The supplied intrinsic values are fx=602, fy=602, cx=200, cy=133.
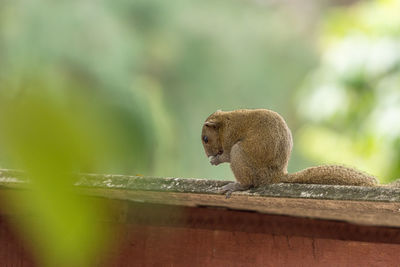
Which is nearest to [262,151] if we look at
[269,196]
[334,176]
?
[334,176]

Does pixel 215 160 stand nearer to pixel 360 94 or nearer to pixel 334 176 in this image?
pixel 334 176

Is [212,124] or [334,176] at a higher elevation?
[212,124]

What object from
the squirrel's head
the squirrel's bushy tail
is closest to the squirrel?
the squirrel's bushy tail

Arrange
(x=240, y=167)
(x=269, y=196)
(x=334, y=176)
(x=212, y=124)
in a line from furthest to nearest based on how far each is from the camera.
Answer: (x=212, y=124)
(x=240, y=167)
(x=334, y=176)
(x=269, y=196)

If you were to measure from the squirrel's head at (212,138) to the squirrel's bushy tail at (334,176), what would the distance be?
584mm

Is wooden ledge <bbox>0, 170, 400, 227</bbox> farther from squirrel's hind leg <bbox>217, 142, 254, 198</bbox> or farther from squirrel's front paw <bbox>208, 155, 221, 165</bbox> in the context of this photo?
squirrel's front paw <bbox>208, 155, 221, 165</bbox>

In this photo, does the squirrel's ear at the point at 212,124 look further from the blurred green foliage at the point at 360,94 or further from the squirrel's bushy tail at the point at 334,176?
the blurred green foliage at the point at 360,94

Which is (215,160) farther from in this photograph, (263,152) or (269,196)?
(269,196)

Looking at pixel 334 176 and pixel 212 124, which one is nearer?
pixel 334 176

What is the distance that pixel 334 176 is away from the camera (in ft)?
5.80

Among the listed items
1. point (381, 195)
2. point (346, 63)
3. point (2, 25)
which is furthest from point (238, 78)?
point (2, 25)

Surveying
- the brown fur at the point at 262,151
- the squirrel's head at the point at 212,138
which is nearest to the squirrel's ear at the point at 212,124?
the squirrel's head at the point at 212,138

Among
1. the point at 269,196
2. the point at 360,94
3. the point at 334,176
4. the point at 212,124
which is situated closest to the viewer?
the point at 269,196

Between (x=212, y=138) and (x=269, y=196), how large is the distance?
1.11 meters
